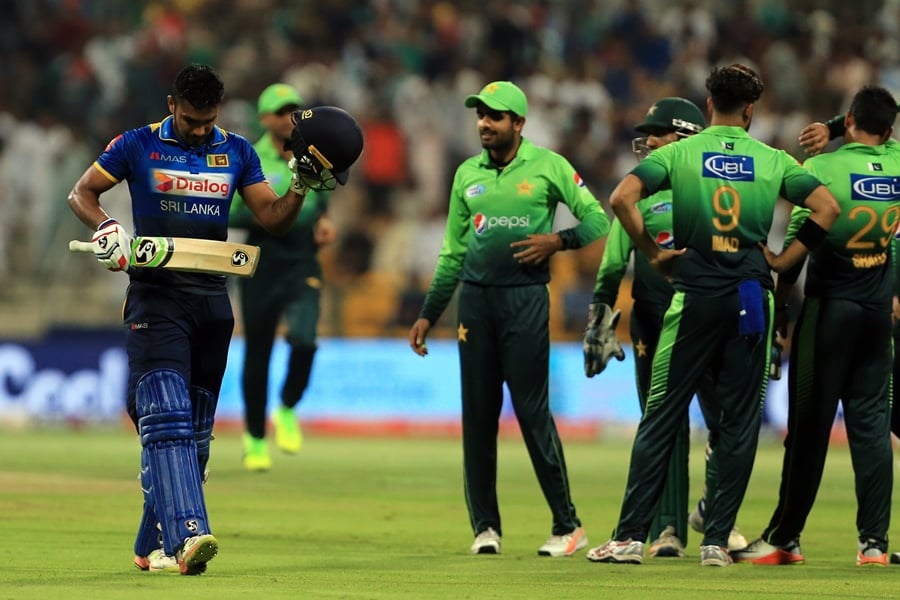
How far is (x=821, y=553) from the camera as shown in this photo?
10.3m

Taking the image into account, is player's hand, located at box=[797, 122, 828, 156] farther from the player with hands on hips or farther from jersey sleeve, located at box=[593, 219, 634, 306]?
jersey sleeve, located at box=[593, 219, 634, 306]

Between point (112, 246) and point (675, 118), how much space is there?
3672mm

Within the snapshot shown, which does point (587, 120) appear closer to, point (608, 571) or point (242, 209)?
point (242, 209)

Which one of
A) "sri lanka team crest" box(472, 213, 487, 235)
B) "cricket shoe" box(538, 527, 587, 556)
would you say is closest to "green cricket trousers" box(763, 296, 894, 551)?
"cricket shoe" box(538, 527, 587, 556)

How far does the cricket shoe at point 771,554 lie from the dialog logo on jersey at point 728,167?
6.93ft

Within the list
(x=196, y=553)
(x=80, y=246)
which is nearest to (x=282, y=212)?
(x=80, y=246)

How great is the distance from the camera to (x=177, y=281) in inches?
340

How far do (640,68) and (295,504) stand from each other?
1455 centimetres

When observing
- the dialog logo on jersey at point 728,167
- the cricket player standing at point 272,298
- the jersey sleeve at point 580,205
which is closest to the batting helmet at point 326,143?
the dialog logo on jersey at point 728,167

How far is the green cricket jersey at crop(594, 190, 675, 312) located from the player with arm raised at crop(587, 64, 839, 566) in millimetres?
1089

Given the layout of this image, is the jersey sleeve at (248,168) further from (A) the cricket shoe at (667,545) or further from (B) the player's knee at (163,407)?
(A) the cricket shoe at (667,545)

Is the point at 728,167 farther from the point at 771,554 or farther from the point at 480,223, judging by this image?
the point at 771,554

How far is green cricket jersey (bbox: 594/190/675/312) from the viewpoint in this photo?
1043 cm

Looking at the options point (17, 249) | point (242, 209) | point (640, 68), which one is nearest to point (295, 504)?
point (242, 209)
